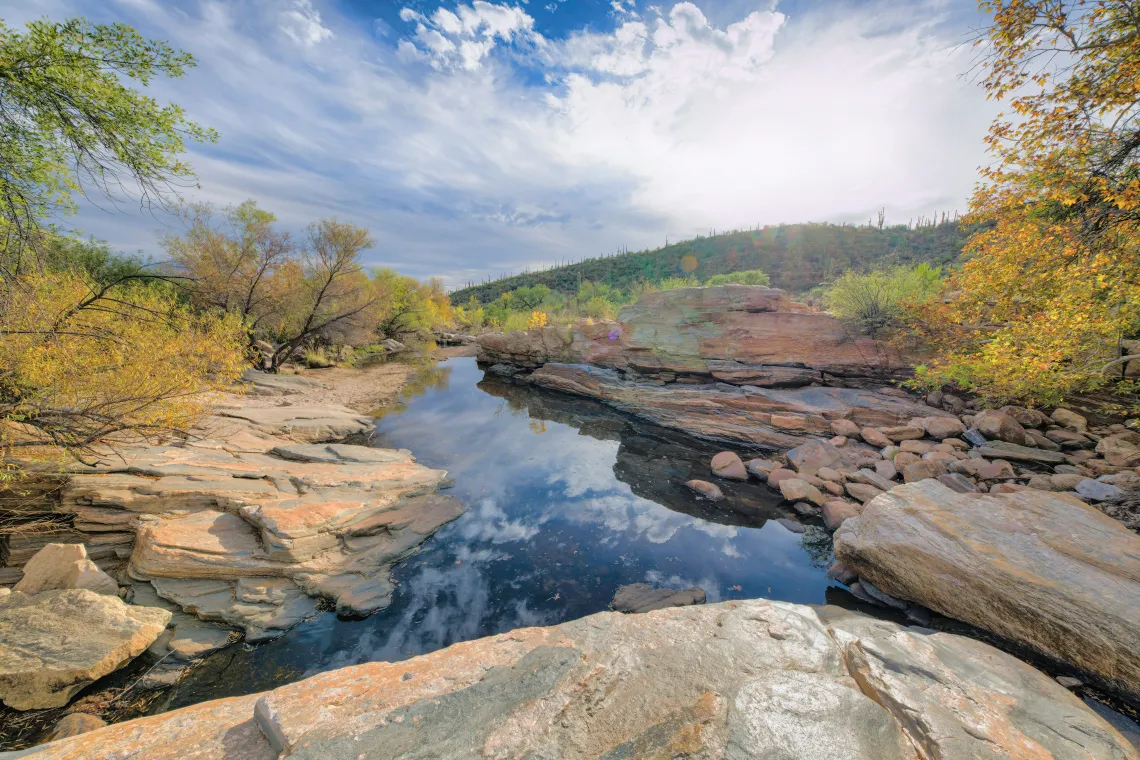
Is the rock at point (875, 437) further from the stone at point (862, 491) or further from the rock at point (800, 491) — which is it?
the rock at point (800, 491)

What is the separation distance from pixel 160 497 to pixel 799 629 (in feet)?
26.3

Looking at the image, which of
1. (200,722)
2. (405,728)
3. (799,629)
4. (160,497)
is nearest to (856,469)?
(799,629)

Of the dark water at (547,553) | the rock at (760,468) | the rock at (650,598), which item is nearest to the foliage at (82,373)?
the dark water at (547,553)

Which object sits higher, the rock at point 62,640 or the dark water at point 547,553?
the rock at point 62,640

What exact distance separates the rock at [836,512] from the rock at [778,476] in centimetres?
125

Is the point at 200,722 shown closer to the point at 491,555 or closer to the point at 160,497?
the point at 491,555

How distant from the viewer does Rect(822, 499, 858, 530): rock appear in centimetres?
647

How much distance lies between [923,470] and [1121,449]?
2.70m

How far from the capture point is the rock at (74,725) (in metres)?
2.99

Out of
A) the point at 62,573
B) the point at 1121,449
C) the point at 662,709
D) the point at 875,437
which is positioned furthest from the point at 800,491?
the point at 62,573

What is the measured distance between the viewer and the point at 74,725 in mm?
3041

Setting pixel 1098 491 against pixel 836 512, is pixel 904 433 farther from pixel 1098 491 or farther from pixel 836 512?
pixel 836 512

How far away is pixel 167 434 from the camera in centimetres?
595

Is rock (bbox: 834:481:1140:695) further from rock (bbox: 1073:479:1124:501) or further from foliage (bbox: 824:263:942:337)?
foliage (bbox: 824:263:942:337)
